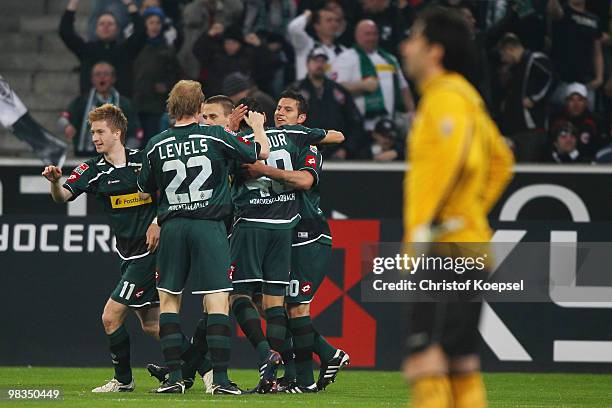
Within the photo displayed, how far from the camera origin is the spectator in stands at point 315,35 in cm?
1461

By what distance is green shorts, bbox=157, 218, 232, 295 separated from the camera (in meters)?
8.77

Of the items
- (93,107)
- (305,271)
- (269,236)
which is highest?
(93,107)

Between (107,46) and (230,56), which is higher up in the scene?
(107,46)

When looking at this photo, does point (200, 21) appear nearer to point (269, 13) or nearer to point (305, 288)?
point (269, 13)

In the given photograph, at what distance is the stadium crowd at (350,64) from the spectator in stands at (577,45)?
0.01 m

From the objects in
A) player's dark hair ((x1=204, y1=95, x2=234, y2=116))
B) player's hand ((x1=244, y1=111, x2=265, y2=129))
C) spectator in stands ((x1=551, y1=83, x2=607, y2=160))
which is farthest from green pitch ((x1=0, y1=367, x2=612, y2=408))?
spectator in stands ((x1=551, y1=83, x2=607, y2=160))

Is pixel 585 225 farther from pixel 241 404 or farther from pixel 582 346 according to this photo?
pixel 241 404

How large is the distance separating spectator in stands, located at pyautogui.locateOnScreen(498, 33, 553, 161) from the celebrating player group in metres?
4.82

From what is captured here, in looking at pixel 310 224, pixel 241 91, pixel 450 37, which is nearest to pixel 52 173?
pixel 310 224

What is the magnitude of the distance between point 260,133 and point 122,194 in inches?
51.1

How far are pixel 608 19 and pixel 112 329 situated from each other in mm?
8943

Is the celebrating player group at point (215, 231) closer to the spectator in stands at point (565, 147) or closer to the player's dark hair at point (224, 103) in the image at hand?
the player's dark hair at point (224, 103)

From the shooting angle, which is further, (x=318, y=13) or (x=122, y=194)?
(x=318, y=13)

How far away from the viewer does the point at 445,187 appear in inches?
184
